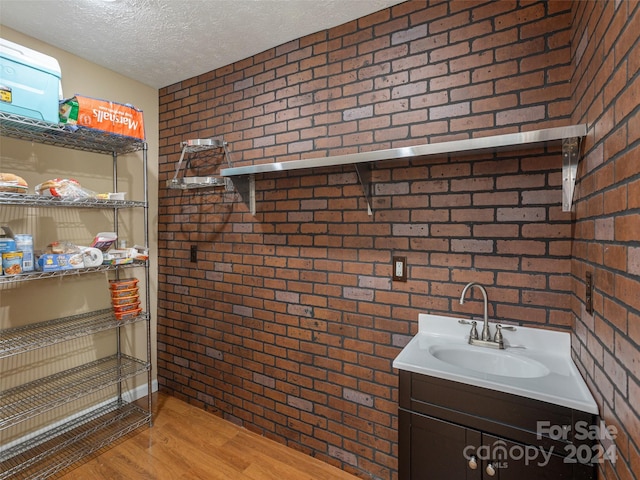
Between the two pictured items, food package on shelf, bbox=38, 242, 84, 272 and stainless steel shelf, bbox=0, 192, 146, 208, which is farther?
food package on shelf, bbox=38, 242, 84, 272

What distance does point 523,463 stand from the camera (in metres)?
1.15

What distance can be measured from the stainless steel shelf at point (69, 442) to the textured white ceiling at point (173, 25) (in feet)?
8.39

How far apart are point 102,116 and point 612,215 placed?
2.51m

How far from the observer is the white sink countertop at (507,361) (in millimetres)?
1135

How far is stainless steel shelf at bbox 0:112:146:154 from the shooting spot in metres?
1.79

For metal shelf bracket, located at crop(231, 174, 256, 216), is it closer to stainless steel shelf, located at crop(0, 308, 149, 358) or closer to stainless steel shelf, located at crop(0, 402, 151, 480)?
stainless steel shelf, located at crop(0, 308, 149, 358)

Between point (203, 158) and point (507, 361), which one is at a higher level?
point (203, 158)

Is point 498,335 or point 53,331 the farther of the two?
point 53,331

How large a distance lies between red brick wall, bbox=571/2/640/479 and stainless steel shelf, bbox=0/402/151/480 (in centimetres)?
264

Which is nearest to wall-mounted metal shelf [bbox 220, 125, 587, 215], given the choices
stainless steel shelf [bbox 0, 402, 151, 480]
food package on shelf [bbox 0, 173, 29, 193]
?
food package on shelf [bbox 0, 173, 29, 193]

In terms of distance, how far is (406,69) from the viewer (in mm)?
1768

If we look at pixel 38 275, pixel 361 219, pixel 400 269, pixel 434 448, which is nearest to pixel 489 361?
pixel 434 448

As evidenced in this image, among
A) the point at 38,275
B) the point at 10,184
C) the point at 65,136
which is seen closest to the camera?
the point at 10,184

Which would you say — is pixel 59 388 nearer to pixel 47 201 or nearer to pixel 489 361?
Answer: pixel 47 201
